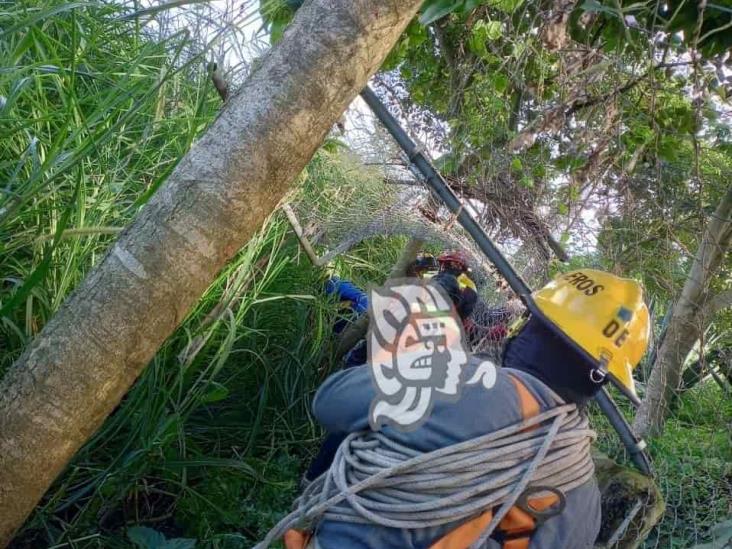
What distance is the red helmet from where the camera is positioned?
2713mm

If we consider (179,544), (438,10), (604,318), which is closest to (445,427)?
(604,318)

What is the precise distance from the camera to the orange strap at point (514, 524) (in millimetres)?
1469

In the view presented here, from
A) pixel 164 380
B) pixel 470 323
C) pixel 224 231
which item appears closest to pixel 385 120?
pixel 470 323

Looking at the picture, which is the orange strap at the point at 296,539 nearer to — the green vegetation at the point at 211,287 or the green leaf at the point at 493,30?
the green vegetation at the point at 211,287

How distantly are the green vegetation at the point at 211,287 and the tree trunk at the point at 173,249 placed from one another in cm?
35

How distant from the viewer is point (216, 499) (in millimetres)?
2375

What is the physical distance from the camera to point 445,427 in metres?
1.52

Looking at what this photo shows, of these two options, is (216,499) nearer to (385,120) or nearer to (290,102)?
(385,120)

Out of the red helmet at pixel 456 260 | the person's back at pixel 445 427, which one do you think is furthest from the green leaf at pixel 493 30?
the person's back at pixel 445 427

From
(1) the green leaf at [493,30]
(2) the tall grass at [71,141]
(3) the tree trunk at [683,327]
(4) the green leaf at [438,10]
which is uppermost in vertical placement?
(2) the tall grass at [71,141]

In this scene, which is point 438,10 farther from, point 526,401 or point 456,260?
point 526,401

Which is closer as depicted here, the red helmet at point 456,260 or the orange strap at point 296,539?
the orange strap at point 296,539
